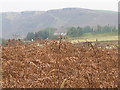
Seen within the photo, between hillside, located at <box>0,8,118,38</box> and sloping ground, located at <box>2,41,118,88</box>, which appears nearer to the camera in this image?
sloping ground, located at <box>2,41,118,88</box>

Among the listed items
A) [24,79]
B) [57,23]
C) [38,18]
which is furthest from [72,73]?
[38,18]

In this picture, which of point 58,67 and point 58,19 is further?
point 58,19

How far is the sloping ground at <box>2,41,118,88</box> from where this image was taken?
5.89 metres

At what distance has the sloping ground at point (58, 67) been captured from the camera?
5.89m

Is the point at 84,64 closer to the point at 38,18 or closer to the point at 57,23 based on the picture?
the point at 57,23

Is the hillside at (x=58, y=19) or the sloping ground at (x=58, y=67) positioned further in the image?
the hillside at (x=58, y=19)

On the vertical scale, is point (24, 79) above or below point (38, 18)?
above

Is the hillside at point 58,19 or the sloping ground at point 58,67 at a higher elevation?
the sloping ground at point 58,67

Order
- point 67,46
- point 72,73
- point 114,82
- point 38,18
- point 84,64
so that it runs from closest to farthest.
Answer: point 114,82, point 72,73, point 84,64, point 67,46, point 38,18

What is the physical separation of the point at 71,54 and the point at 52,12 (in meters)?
188

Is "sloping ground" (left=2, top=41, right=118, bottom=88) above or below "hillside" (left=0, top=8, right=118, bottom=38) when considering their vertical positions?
above

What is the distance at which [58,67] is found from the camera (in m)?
7.23

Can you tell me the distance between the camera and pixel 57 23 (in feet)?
567

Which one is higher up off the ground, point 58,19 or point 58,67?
point 58,67
